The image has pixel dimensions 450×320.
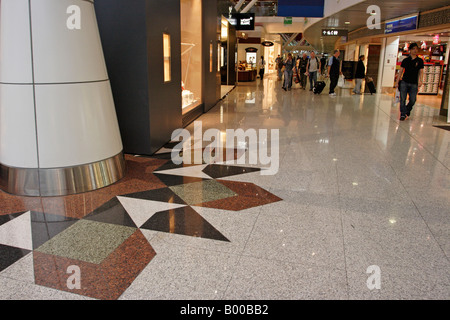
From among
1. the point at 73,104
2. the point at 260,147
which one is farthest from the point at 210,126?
the point at 73,104

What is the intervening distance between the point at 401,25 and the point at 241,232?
12319mm

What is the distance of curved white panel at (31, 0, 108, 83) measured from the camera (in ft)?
11.8

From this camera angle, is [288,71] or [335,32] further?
[335,32]

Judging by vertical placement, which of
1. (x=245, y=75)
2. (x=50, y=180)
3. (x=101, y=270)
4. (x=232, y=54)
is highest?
(x=232, y=54)

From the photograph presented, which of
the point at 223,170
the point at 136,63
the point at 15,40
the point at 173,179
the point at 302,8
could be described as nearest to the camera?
the point at 15,40

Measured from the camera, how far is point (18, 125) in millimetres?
3768

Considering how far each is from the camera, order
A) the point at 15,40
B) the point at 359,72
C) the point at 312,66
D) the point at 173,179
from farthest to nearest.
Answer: the point at 359,72, the point at 312,66, the point at 173,179, the point at 15,40

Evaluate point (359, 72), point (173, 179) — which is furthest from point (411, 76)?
point (173, 179)

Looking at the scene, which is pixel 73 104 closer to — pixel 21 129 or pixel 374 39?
pixel 21 129

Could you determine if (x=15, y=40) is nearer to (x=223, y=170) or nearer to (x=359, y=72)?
(x=223, y=170)

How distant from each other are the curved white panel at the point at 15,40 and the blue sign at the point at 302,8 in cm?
1276

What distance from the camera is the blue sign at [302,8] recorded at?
14.9 metres

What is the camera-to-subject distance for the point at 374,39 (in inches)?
650

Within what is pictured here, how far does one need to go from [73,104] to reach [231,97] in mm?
10087
